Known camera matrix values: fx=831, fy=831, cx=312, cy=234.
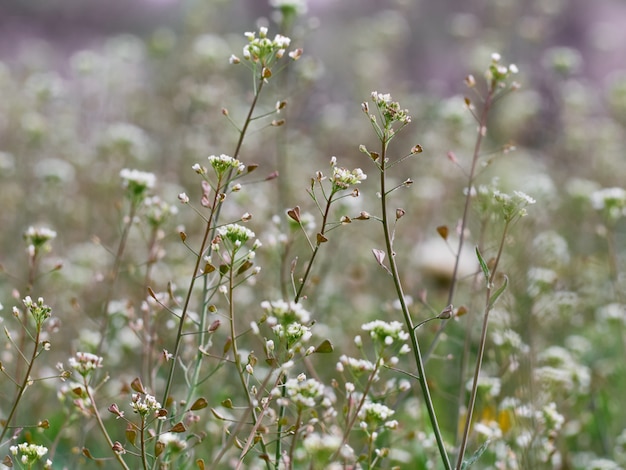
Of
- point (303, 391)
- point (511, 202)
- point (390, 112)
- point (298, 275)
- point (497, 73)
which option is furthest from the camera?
point (298, 275)

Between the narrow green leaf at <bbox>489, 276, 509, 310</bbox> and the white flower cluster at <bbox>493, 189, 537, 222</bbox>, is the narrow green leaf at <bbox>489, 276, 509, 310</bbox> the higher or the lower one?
the lower one

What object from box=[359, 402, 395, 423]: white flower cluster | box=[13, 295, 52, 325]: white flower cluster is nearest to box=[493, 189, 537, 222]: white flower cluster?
box=[359, 402, 395, 423]: white flower cluster

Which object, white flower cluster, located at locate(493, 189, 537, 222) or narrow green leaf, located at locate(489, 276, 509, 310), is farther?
white flower cluster, located at locate(493, 189, 537, 222)

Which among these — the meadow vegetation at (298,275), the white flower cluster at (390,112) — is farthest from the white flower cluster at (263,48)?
the white flower cluster at (390,112)

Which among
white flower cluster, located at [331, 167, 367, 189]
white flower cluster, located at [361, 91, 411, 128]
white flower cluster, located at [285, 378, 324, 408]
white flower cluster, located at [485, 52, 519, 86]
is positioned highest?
white flower cluster, located at [485, 52, 519, 86]

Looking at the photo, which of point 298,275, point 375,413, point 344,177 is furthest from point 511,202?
point 298,275

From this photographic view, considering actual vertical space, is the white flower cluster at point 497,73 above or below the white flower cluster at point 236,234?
above

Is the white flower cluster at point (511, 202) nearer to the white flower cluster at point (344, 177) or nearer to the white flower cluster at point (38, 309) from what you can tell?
the white flower cluster at point (344, 177)

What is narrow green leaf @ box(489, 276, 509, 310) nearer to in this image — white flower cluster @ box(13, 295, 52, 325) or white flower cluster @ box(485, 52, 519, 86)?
white flower cluster @ box(485, 52, 519, 86)

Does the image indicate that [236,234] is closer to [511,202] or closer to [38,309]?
[38,309]

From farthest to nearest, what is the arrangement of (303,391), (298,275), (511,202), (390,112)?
(298,275)
(511,202)
(390,112)
(303,391)

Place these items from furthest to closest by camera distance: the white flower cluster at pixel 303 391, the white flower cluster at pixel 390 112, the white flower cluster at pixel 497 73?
the white flower cluster at pixel 497 73, the white flower cluster at pixel 390 112, the white flower cluster at pixel 303 391

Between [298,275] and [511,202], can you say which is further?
[298,275]

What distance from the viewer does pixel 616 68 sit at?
8703 millimetres
